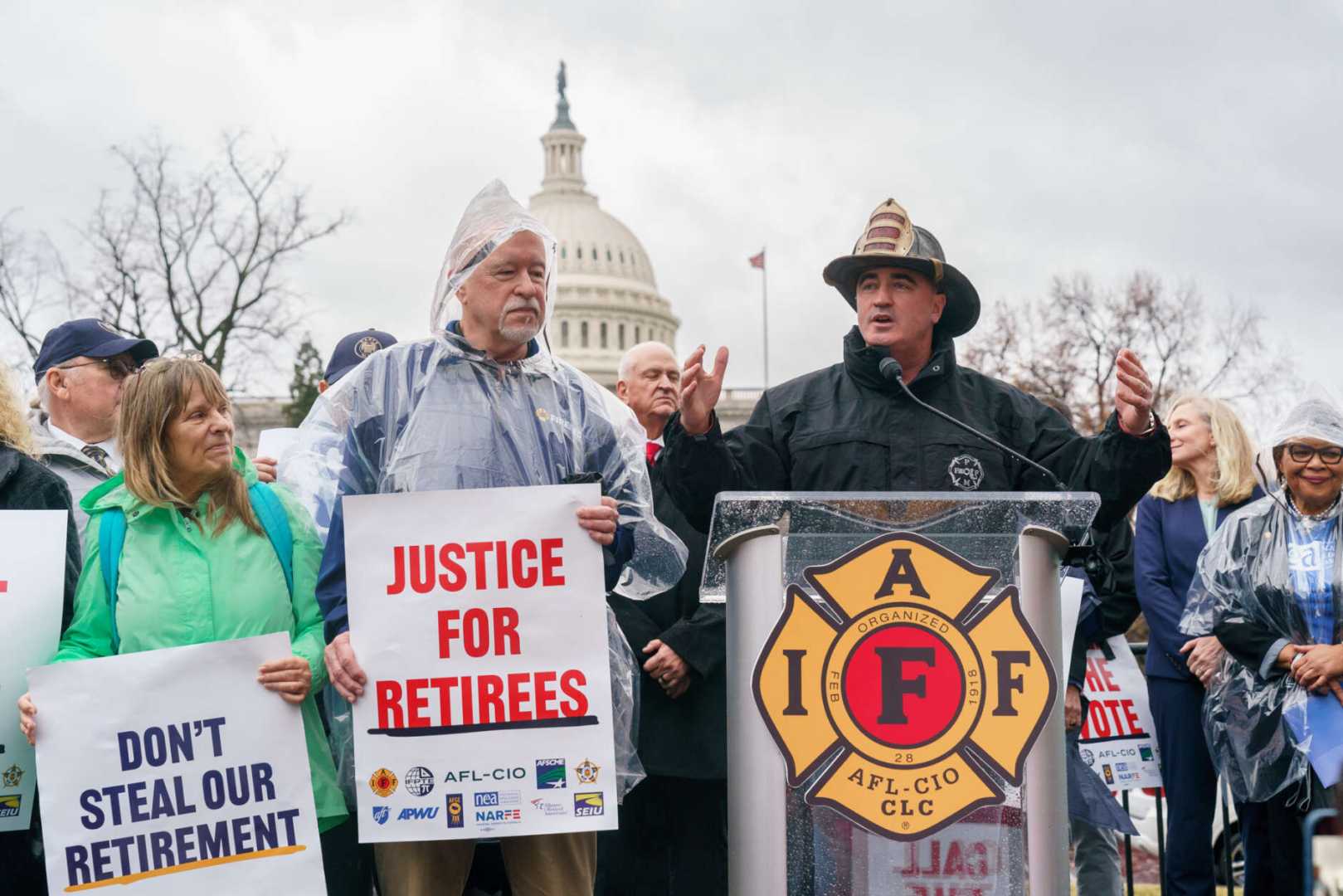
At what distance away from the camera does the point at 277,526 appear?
4.05 metres

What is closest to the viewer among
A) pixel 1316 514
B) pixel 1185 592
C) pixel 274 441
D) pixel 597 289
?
pixel 1316 514

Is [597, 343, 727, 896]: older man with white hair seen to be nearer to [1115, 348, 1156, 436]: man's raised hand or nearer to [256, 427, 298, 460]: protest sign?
[1115, 348, 1156, 436]: man's raised hand

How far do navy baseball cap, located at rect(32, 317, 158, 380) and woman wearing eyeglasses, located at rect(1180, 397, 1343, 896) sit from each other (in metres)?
3.85

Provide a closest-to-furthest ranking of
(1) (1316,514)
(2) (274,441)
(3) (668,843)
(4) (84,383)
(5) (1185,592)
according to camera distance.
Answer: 1. (3) (668,843)
2. (4) (84,383)
3. (1) (1316,514)
4. (5) (1185,592)
5. (2) (274,441)

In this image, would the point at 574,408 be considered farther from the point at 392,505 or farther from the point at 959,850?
the point at 959,850

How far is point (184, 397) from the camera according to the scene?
4.00m

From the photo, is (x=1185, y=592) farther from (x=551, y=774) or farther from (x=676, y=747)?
(x=551, y=774)

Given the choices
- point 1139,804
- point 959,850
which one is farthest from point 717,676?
point 1139,804

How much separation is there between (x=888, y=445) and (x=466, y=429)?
3.71ft

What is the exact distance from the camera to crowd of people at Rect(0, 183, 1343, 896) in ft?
12.8

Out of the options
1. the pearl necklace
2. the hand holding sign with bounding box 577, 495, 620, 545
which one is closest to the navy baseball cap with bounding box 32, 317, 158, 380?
the hand holding sign with bounding box 577, 495, 620, 545

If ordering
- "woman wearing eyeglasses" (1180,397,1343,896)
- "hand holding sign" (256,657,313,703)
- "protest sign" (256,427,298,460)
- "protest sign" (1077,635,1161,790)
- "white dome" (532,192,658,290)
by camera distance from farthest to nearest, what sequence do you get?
"white dome" (532,192,658,290) → "protest sign" (256,427,298,460) → "protest sign" (1077,635,1161,790) → "woman wearing eyeglasses" (1180,397,1343,896) → "hand holding sign" (256,657,313,703)

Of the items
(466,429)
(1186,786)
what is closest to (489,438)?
(466,429)

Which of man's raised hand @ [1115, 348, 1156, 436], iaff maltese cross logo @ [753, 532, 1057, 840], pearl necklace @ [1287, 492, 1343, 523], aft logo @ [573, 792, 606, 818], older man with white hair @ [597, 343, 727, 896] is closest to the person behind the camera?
iaff maltese cross logo @ [753, 532, 1057, 840]
